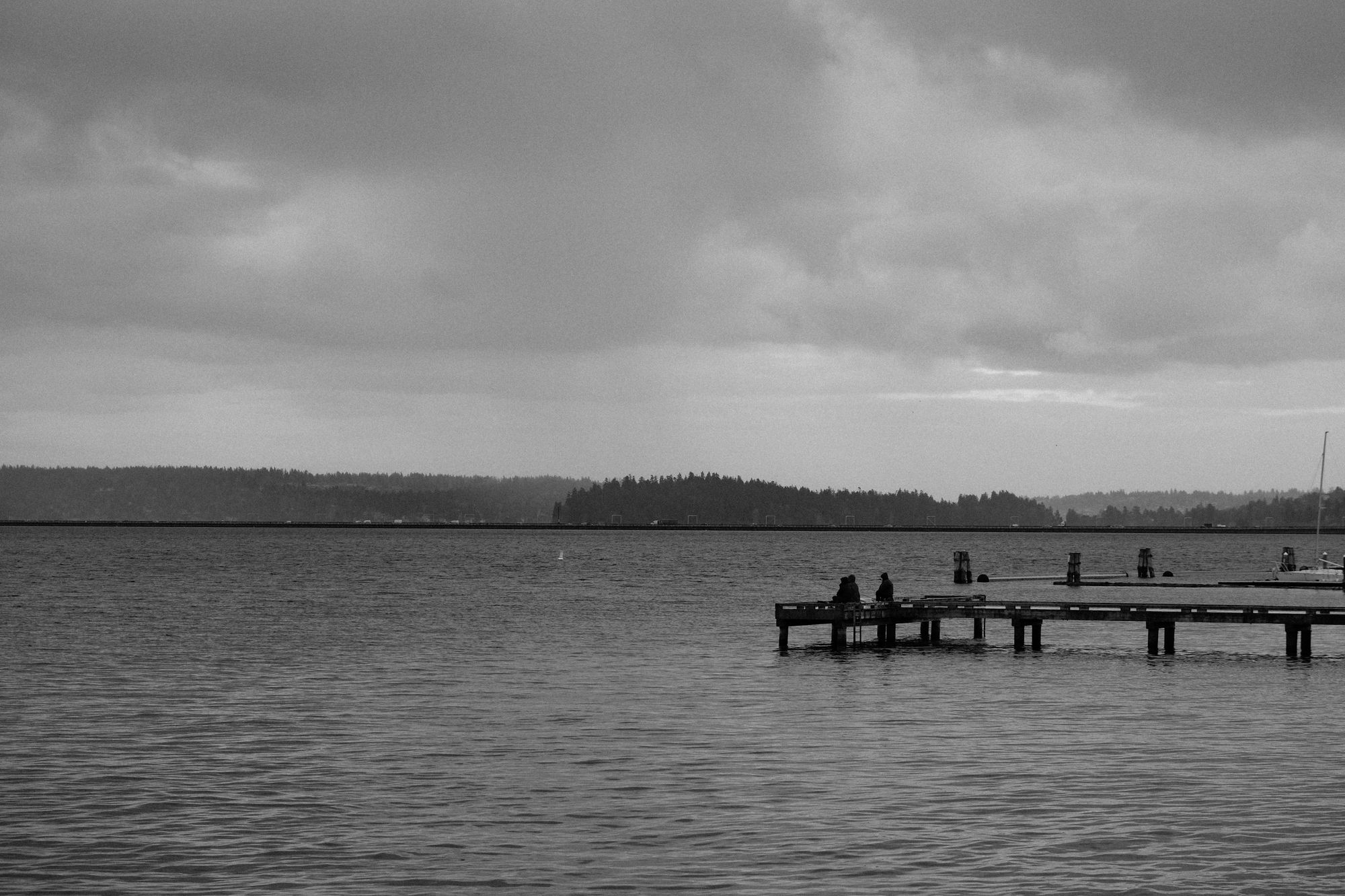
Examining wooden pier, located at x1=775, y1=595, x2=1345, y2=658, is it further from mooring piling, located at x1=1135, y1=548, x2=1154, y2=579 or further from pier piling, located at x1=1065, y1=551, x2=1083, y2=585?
mooring piling, located at x1=1135, y1=548, x2=1154, y2=579

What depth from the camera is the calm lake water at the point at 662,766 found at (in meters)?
23.3

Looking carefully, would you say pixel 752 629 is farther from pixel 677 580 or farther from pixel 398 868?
pixel 677 580

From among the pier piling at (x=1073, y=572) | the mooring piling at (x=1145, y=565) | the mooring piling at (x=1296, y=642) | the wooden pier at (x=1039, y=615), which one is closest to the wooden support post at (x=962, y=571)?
the pier piling at (x=1073, y=572)

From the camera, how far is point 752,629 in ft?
238

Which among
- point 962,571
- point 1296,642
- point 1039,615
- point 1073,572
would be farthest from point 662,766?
point 962,571

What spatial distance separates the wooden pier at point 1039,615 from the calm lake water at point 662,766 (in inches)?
55.5

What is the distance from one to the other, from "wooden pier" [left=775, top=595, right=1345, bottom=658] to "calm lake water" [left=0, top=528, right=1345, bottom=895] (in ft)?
4.62

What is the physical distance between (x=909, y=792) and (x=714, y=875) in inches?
292

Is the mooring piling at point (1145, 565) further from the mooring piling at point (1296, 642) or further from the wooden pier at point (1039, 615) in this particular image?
the mooring piling at point (1296, 642)

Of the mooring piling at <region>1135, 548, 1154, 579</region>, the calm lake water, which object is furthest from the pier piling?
the calm lake water

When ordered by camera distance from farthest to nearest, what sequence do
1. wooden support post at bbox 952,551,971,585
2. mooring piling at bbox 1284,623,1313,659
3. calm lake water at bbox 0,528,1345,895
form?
1. wooden support post at bbox 952,551,971,585
2. mooring piling at bbox 1284,623,1313,659
3. calm lake water at bbox 0,528,1345,895

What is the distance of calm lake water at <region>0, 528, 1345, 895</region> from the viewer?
2333 cm

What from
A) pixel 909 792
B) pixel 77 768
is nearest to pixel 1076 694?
pixel 909 792

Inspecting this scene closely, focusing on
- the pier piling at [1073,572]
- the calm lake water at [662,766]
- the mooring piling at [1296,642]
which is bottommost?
the calm lake water at [662,766]
